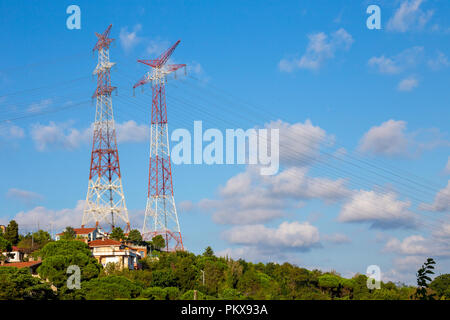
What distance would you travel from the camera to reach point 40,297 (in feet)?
166

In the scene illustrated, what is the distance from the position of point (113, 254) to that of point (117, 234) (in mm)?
10721

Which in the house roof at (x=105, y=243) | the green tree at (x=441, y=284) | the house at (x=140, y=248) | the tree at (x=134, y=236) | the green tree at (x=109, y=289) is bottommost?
the green tree at (x=441, y=284)

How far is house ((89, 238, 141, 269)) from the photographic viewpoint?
260 ft

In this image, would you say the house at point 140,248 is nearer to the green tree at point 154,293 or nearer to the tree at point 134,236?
the tree at point 134,236

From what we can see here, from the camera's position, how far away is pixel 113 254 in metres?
79.4

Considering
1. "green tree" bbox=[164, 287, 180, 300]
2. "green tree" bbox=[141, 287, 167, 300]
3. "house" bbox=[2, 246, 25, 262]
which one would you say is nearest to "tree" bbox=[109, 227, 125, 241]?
"house" bbox=[2, 246, 25, 262]

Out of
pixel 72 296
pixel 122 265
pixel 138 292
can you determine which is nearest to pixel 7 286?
pixel 72 296

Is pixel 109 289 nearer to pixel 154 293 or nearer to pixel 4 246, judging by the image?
pixel 154 293

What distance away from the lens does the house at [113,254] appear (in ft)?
260

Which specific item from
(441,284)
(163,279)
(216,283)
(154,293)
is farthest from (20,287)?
(441,284)

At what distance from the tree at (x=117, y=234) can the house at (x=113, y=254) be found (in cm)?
711

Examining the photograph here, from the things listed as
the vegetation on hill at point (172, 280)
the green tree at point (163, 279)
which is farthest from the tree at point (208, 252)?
the green tree at point (163, 279)

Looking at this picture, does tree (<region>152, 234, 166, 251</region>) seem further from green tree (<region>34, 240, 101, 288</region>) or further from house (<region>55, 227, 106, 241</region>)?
green tree (<region>34, 240, 101, 288</region>)
